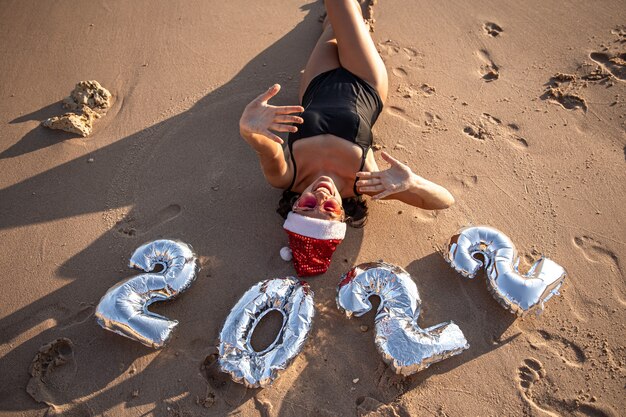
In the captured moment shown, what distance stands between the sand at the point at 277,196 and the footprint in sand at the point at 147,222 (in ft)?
0.06

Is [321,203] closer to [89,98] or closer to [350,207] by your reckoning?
[350,207]

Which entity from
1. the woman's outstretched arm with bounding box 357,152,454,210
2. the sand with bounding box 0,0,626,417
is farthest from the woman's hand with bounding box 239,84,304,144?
the sand with bounding box 0,0,626,417

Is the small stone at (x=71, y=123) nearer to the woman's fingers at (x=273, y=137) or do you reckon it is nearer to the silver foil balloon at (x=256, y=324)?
the woman's fingers at (x=273, y=137)

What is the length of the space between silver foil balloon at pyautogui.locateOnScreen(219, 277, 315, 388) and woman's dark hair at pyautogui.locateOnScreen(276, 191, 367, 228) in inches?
27.2

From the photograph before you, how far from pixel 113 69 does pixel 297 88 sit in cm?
219

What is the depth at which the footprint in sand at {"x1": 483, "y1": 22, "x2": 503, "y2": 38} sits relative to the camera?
17.6ft

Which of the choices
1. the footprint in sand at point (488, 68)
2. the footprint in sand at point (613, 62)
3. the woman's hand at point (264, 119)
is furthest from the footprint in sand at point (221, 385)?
the footprint in sand at point (613, 62)

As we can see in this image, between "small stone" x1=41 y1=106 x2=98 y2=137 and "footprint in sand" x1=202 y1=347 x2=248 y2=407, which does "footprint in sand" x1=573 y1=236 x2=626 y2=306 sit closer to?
"footprint in sand" x1=202 y1=347 x2=248 y2=407

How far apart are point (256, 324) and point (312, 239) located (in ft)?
2.75

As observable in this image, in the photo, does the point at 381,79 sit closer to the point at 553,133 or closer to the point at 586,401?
the point at 553,133

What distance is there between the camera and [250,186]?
4.32 meters

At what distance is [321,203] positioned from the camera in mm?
3396

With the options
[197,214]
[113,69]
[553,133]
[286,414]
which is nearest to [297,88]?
[197,214]

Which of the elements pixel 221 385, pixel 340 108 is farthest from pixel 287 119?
pixel 221 385
